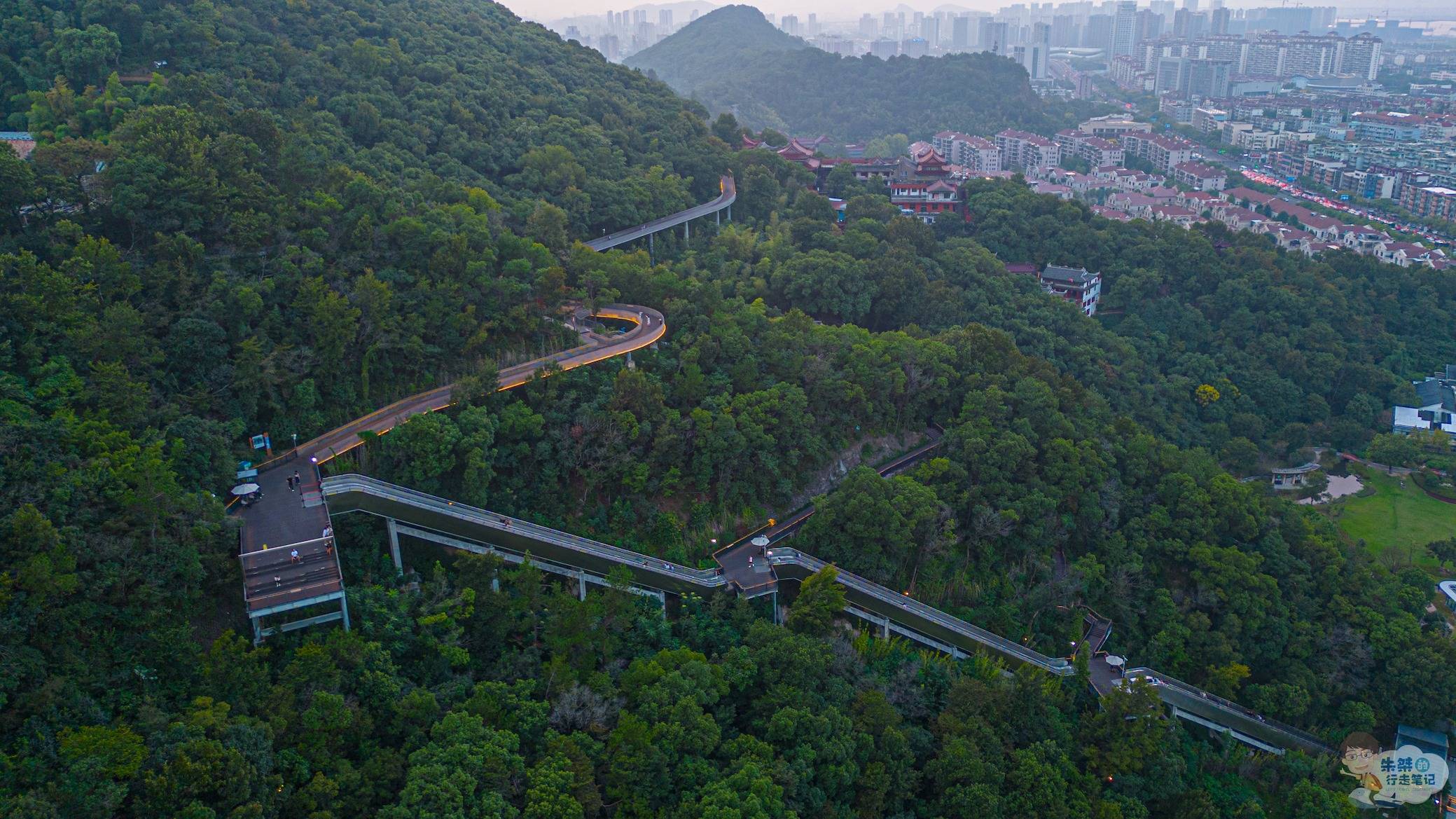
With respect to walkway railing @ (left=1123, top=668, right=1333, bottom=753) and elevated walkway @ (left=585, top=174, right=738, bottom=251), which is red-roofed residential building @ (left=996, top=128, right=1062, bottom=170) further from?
walkway railing @ (left=1123, top=668, right=1333, bottom=753)

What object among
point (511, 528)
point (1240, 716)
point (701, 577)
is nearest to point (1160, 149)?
point (1240, 716)

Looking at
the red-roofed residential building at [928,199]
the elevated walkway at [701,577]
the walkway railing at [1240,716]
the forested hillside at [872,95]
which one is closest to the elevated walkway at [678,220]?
the red-roofed residential building at [928,199]

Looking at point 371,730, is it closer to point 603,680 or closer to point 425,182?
point 603,680

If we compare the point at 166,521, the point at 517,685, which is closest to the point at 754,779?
the point at 517,685

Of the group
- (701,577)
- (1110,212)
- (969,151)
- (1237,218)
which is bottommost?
(701,577)

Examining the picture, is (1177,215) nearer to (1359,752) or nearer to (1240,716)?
(1359,752)

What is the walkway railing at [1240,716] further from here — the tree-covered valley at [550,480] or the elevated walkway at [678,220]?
the elevated walkway at [678,220]

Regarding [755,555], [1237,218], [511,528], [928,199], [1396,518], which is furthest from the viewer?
[1237,218]
